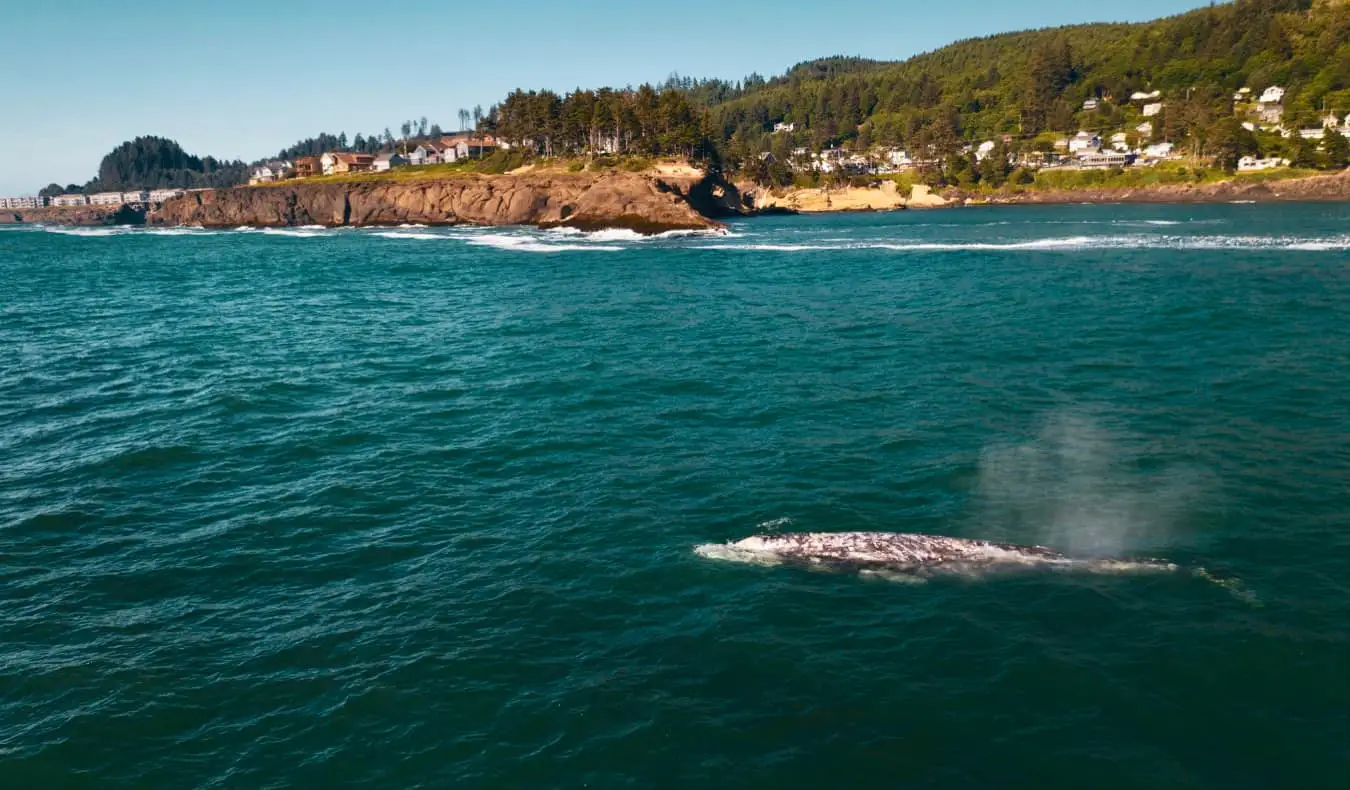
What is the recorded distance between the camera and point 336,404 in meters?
41.1

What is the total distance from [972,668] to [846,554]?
18.5 ft

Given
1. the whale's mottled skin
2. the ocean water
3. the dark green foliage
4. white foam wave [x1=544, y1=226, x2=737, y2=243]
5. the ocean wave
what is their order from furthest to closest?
1. the dark green foliage
2. white foam wave [x1=544, y1=226, x2=737, y2=243]
3. the ocean wave
4. the whale's mottled skin
5. the ocean water

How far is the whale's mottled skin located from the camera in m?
22.9

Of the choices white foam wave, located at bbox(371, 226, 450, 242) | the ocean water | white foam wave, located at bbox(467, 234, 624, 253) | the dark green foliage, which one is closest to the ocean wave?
white foam wave, located at bbox(467, 234, 624, 253)

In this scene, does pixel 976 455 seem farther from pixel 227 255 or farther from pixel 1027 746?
pixel 227 255

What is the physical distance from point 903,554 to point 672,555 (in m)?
6.48

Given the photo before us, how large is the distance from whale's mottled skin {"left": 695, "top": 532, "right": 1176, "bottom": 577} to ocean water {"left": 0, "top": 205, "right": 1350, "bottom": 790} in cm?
68

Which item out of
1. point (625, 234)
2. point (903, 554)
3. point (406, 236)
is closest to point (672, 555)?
point (903, 554)

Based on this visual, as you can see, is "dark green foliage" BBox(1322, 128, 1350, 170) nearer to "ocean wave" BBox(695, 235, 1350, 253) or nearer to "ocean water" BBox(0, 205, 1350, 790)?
"ocean wave" BBox(695, 235, 1350, 253)

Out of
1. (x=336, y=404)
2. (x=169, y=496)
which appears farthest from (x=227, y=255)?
(x=169, y=496)

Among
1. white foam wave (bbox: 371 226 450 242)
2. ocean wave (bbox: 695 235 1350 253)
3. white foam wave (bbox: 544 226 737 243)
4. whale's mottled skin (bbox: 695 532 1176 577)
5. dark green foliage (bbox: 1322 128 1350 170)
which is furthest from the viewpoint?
dark green foliage (bbox: 1322 128 1350 170)

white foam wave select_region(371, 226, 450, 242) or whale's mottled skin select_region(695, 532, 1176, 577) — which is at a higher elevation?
white foam wave select_region(371, 226, 450, 242)

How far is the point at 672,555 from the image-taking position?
24391mm

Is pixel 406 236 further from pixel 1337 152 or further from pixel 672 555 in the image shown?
pixel 1337 152
